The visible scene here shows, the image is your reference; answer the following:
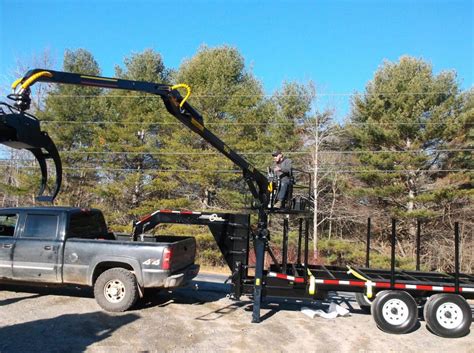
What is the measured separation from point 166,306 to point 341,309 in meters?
3.51

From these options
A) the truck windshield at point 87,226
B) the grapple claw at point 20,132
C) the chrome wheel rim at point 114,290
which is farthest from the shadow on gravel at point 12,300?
the grapple claw at point 20,132

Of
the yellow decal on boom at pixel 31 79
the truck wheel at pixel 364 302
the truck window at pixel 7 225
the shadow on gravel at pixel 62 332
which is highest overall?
the yellow decal on boom at pixel 31 79

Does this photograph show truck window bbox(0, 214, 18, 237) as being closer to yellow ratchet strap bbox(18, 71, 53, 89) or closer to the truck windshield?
the truck windshield

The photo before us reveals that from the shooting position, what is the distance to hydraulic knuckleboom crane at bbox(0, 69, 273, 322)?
5141mm

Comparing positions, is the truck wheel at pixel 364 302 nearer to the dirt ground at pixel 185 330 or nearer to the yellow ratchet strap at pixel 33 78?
the dirt ground at pixel 185 330

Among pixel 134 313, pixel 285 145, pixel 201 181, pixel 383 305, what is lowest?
pixel 134 313

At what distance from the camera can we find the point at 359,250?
23.6 m

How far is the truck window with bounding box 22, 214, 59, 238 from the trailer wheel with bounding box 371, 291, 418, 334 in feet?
20.9

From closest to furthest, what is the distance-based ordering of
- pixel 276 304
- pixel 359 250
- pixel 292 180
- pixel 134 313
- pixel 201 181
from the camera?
pixel 134 313 → pixel 292 180 → pixel 276 304 → pixel 359 250 → pixel 201 181

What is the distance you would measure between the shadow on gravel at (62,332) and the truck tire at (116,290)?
0.25 metres

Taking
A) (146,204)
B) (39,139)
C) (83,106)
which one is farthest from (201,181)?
(39,139)

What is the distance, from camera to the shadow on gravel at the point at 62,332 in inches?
245

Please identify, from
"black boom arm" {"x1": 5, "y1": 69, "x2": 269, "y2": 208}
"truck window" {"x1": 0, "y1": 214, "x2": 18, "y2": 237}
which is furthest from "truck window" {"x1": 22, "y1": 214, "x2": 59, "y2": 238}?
"black boom arm" {"x1": 5, "y1": 69, "x2": 269, "y2": 208}

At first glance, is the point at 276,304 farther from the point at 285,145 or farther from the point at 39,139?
the point at 285,145
